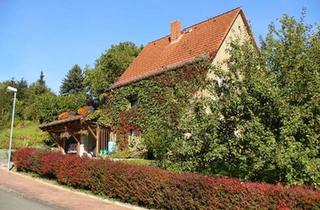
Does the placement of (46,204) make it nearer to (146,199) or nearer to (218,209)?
(146,199)

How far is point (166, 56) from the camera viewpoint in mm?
29109

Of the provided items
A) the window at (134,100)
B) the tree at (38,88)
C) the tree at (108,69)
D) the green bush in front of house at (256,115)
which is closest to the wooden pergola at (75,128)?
the window at (134,100)

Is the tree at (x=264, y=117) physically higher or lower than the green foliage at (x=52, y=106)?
lower

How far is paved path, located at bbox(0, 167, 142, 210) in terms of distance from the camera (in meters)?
13.1

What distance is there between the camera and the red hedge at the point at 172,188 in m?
9.66

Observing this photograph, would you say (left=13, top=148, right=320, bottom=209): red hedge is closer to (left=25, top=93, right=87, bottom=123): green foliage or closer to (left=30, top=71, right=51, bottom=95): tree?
(left=25, top=93, right=87, bottom=123): green foliage

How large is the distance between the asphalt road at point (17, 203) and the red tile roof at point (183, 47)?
505 inches

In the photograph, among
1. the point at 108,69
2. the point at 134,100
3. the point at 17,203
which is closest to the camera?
the point at 17,203

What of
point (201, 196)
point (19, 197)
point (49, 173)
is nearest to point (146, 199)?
point (201, 196)

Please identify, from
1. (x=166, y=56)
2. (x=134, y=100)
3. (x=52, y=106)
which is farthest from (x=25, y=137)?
Result: (x=166, y=56)

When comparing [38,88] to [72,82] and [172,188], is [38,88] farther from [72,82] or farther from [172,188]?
[172,188]

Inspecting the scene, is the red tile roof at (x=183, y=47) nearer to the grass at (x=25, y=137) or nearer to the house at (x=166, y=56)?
the house at (x=166, y=56)

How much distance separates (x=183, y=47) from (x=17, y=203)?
1712cm

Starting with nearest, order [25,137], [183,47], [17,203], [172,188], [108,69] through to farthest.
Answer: [172,188]
[17,203]
[183,47]
[25,137]
[108,69]
